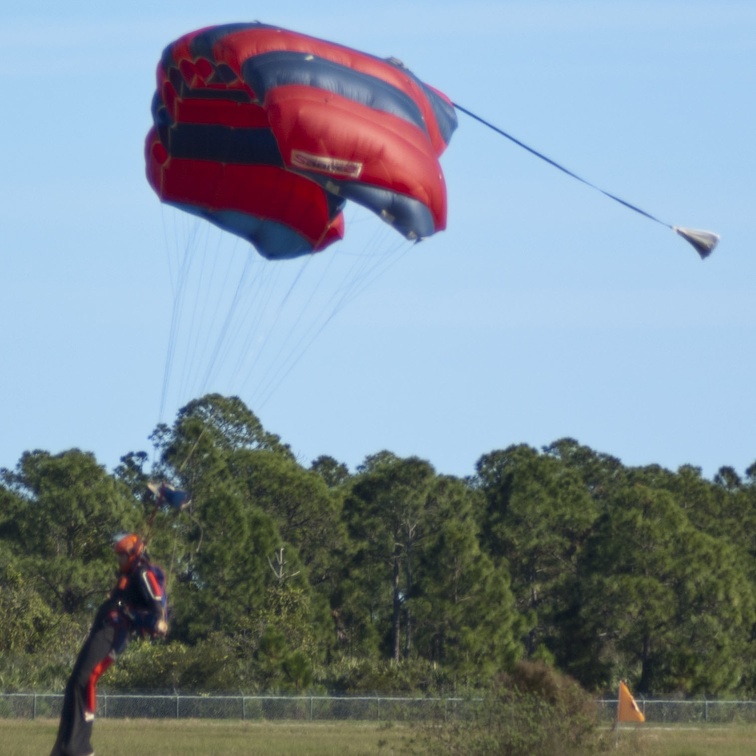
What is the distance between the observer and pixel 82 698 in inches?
481

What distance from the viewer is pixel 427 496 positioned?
43844 mm

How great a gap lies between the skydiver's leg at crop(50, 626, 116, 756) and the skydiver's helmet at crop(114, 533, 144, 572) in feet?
1.70

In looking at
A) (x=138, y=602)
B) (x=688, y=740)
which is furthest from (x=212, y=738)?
(x=138, y=602)

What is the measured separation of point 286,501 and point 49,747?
2615 centimetres

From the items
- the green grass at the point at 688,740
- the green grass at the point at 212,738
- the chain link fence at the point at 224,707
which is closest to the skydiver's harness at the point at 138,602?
the green grass at the point at 212,738

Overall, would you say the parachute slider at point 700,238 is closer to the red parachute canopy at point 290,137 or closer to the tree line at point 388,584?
the red parachute canopy at point 290,137

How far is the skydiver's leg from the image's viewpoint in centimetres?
1209

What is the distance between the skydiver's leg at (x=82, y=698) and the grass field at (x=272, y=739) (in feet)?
26.9

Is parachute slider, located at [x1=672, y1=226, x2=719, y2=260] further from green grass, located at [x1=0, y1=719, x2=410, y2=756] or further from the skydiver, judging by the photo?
green grass, located at [x1=0, y1=719, x2=410, y2=756]

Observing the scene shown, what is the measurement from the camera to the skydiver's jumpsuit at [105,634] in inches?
477

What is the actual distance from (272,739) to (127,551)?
12875 mm

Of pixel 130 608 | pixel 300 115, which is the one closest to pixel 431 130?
pixel 300 115

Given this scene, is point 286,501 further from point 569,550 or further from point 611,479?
point 611,479

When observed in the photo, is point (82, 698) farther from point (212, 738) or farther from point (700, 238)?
point (212, 738)
